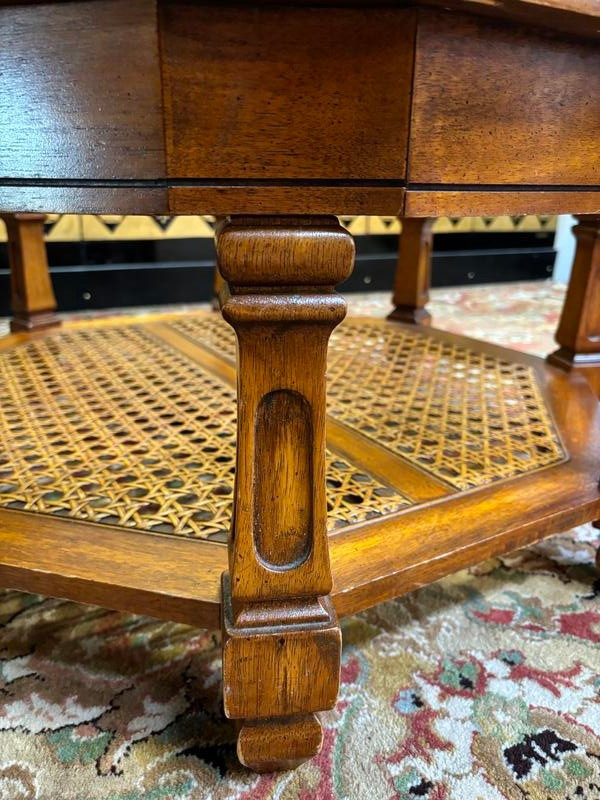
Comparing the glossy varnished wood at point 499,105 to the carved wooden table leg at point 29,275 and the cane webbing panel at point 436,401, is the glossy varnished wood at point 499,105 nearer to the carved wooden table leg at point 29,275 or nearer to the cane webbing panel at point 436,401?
the cane webbing panel at point 436,401

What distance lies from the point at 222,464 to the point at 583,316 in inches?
26.6

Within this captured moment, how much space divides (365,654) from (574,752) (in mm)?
201

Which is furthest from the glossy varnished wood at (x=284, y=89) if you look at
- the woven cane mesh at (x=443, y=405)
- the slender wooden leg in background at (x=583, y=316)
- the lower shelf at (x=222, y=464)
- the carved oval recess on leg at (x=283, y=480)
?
the slender wooden leg in background at (x=583, y=316)

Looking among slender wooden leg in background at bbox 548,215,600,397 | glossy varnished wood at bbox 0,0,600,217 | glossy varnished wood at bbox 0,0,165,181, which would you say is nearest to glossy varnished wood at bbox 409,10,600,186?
glossy varnished wood at bbox 0,0,600,217

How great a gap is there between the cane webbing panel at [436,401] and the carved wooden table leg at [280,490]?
0.29 m

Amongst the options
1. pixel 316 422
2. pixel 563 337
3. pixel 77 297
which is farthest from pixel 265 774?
pixel 77 297

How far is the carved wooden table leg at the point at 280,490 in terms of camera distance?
38cm

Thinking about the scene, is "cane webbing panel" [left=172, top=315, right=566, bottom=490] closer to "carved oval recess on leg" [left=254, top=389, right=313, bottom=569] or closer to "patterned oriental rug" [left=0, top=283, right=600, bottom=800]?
"patterned oriental rug" [left=0, top=283, right=600, bottom=800]

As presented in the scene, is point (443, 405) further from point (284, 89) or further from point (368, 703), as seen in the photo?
point (284, 89)

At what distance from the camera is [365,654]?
65cm

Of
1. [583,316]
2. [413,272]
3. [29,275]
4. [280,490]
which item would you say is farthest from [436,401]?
[29,275]

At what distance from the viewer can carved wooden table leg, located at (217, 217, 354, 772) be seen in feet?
1.25

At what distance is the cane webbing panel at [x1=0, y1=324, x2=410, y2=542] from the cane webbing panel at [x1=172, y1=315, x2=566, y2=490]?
0.36 feet

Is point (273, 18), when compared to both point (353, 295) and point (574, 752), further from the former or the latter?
point (353, 295)
